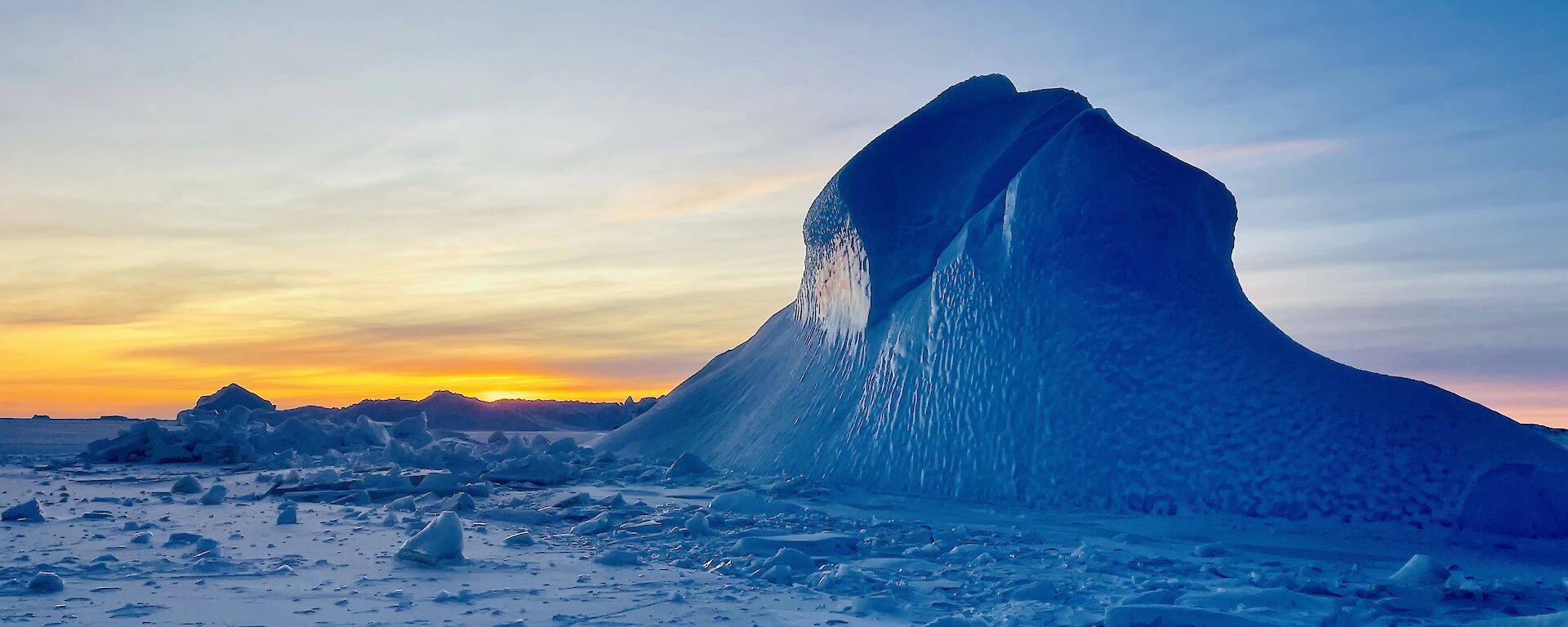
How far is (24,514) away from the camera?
18.9 feet

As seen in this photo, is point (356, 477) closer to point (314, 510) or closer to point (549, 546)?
point (314, 510)

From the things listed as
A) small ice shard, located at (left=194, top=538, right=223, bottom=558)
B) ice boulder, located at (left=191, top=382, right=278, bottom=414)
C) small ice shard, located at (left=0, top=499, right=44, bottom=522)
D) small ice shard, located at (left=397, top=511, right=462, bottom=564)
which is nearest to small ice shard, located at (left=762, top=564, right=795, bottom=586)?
small ice shard, located at (left=397, top=511, right=462, bottom=564)

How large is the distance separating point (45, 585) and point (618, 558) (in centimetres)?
212

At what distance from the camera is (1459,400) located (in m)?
5.82

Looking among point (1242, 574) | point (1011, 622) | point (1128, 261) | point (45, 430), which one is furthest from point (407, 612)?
point (45, 430)

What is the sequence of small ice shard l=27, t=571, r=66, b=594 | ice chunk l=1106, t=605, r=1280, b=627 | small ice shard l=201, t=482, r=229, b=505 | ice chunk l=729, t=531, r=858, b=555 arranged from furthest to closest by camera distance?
1. small ice shard l=201, t=482, r=229, b=505
2. ice chunk l=729, t=531, r=858, b=555
3. small ice shard l=27, t=571, r=66, b=594
4. ice chunk l=1106, t=605, r=1280, b=627

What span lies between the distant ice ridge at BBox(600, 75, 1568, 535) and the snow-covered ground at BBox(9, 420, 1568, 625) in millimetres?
287

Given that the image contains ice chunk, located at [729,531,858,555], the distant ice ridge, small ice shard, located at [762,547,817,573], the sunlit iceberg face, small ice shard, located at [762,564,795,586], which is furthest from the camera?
the sunlit iceberg face

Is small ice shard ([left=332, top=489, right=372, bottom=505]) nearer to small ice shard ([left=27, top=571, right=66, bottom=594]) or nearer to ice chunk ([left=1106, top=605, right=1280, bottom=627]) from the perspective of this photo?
small ice shard ([left=27, top=571, right=66, bottom=594])

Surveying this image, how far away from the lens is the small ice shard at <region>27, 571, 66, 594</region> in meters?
3.66

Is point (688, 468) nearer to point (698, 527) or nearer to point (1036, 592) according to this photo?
point (698, 527)

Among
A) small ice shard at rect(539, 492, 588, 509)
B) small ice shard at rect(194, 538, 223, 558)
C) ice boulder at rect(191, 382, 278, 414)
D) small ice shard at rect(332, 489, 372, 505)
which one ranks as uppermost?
ice boulder at rect(191, 382, 278, 414)

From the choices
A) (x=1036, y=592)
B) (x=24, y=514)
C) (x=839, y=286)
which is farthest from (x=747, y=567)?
(x=839, y=286)

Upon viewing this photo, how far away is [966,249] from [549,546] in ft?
13.0
